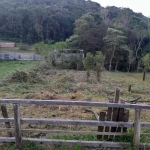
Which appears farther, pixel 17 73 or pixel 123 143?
pixel 17 73

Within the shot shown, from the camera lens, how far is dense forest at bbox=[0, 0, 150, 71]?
3203cm

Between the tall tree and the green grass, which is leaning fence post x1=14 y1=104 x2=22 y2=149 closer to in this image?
the green grass

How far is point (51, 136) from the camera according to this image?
4293mm

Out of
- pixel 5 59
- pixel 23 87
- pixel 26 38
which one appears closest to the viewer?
pixel 23 87

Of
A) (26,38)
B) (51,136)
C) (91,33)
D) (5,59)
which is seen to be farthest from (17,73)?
(26,38)

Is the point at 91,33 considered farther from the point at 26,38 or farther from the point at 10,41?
the point at 10,41

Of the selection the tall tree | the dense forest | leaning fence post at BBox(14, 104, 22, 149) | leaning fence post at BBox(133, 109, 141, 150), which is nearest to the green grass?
the dense forest

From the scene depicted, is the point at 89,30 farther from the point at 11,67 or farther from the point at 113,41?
the point at 11,67

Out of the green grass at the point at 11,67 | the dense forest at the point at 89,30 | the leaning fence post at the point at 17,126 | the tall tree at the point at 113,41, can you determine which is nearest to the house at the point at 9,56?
the green grass at the point at 11,67

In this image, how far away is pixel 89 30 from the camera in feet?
108

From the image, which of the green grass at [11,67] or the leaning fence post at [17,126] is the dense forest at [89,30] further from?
the leaning fence post at [17,126]

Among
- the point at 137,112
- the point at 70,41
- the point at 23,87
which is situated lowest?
the point at 23,87

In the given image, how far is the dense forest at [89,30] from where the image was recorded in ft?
105

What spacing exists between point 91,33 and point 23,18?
805 inches
